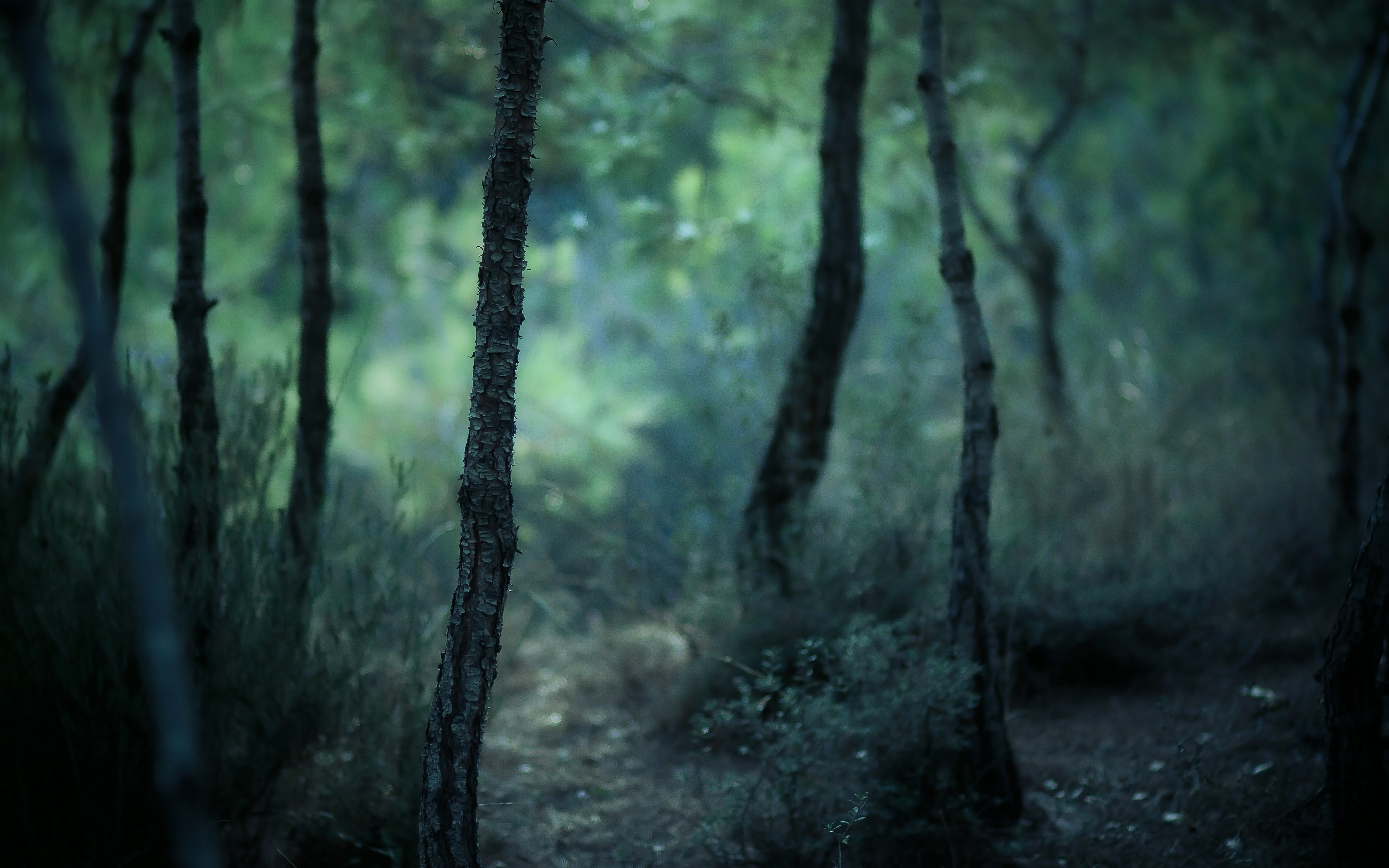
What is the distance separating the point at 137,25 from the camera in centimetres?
383

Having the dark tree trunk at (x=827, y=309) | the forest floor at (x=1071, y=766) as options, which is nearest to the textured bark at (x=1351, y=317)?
the forest floor at (x=1071, y=766)

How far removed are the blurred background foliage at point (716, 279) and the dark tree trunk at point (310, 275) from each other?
143mm

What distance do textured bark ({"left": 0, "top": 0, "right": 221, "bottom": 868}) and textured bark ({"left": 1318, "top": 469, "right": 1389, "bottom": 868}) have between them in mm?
2536

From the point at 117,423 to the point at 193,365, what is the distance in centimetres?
198

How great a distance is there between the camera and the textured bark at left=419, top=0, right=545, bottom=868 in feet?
6.96

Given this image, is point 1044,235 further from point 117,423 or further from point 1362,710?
point 117,423

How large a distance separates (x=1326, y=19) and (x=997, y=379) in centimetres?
362

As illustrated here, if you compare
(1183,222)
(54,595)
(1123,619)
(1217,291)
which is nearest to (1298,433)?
(1123,619)

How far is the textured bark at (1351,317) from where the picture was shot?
4.65 m

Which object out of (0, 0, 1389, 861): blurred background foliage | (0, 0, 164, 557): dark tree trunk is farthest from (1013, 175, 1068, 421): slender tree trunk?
(0, 0, 164, 557): dark tree trunk

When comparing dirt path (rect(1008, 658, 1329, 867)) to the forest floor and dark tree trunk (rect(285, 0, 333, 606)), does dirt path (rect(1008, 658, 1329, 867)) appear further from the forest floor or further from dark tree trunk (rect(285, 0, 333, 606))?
dark tree trunk (rect(285, 0, 333, 606))

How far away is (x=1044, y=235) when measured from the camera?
7.72m

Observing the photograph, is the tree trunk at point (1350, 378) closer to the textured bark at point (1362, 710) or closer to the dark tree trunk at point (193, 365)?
the textured bark at point (1362, 710)

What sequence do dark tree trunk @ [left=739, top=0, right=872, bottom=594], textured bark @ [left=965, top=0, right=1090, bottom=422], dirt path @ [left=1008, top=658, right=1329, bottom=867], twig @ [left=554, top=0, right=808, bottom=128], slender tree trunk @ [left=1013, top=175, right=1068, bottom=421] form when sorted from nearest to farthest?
1. dirt path @ [left=1008, top=658, right=1329, bottom=867]
2. dark tree trunk @ [left=739, top=0, right=872, bottom=594]
3. twig @ [left=554, top=0, right=808, bottom=128]
4. textured bark @ [left=965, top=0, right=1090, bottom=422]
5. slender tree trunk @ [left=1013, top=175, right=1068, bottom=421]
